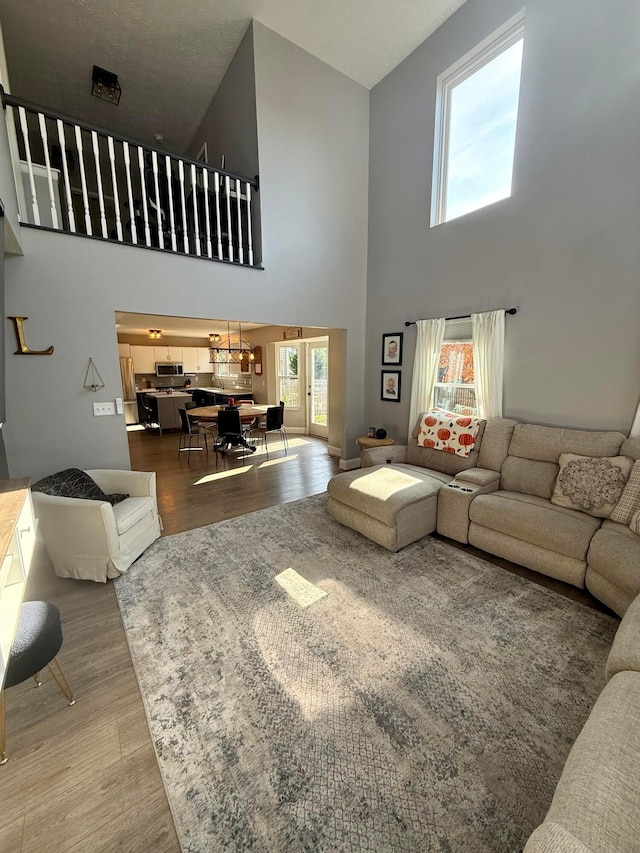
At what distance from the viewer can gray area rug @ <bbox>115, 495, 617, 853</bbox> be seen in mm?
1208

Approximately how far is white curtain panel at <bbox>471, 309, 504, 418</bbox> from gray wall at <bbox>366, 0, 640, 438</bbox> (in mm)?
98

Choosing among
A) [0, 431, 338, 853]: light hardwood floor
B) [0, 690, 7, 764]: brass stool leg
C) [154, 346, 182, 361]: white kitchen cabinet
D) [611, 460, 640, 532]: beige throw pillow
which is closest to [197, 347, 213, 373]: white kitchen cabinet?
[154, 346, 182, 361]: white kitchen cabinet

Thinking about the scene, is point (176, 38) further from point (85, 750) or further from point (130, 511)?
point (85, 750)

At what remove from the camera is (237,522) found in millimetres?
3475

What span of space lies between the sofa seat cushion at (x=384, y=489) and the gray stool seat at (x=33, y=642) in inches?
86.1

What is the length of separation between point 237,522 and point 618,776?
3065 millimetres

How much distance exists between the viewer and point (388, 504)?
9.34ft

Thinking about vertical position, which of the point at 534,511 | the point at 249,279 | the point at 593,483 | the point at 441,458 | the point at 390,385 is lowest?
the point at 534,511

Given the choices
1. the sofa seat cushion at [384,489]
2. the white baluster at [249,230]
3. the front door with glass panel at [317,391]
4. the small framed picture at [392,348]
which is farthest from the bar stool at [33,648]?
the front door with glass panel at [317,391]

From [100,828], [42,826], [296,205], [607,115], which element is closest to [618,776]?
[100,828]

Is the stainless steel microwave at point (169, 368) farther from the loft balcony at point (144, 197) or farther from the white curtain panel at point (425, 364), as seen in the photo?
the white curtain panel at point (425, 364)

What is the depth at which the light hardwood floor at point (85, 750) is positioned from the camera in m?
1.17

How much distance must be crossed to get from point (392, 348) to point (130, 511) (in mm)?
3675

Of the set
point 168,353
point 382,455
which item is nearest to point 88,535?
point 382,455
